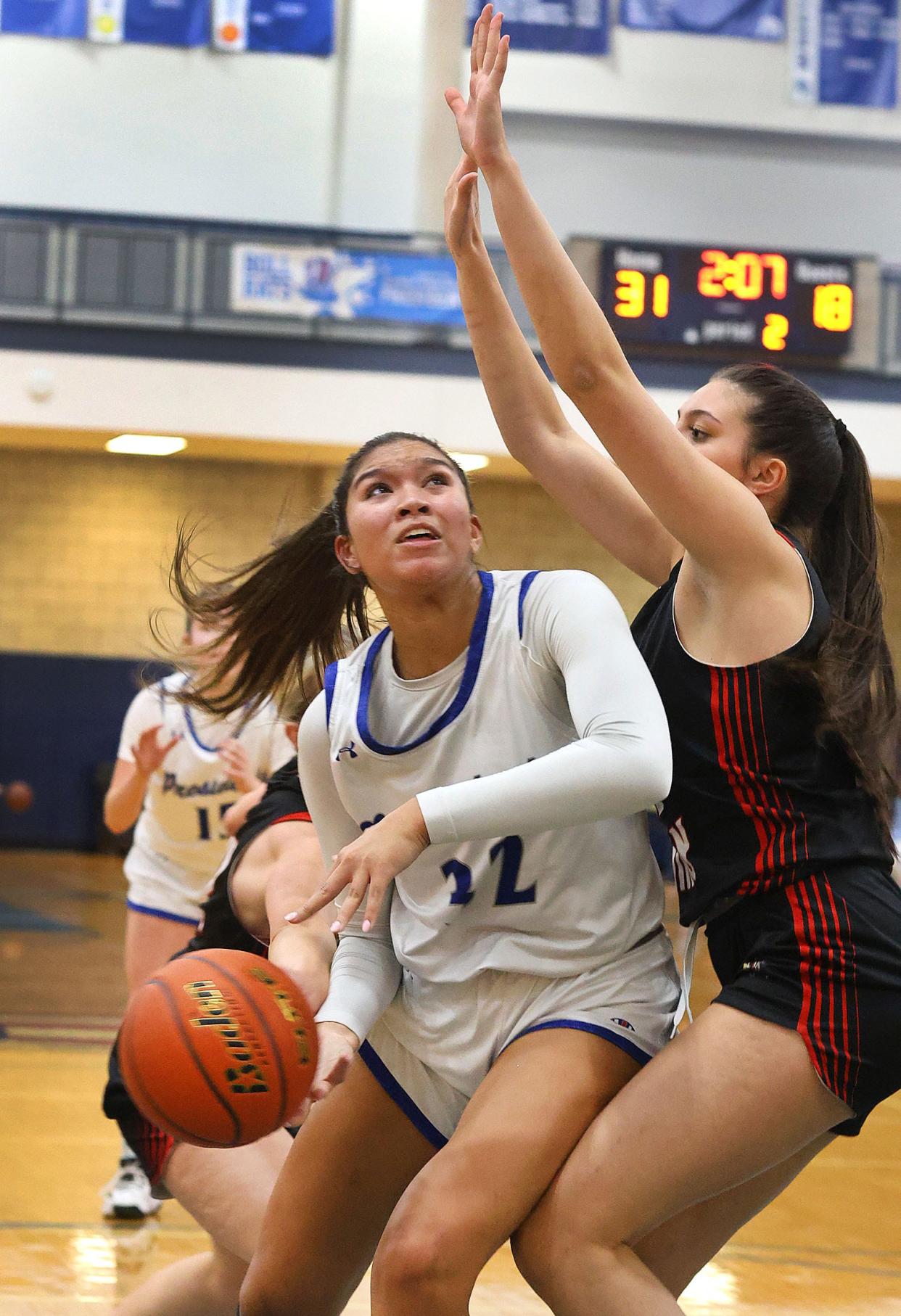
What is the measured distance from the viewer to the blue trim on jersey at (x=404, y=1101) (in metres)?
2.28

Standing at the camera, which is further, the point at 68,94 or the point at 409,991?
the point at 68,94

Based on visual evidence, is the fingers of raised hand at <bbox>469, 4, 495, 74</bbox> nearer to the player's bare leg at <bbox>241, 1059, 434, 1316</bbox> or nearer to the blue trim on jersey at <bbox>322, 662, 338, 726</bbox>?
the blue trim on jersey at <bbox>322, 662, 338, 726</bbox>

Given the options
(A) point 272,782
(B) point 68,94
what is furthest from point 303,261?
(A) point 272,782

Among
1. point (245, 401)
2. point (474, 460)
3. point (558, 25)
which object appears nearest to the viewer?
point (245, 401)

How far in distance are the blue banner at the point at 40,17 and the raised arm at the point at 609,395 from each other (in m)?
11.8

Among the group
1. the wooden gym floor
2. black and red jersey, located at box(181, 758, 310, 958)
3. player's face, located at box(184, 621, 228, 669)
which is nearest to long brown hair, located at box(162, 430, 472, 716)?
player's face, located at box(184, 621, 228, 669)

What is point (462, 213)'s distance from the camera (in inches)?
99.6

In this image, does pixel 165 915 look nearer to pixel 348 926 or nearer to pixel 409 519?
pixel 348 926

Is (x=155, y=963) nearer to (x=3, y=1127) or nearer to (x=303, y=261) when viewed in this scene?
(x=3, y=1127)

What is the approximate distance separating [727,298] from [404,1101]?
9585mm

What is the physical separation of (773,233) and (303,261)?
15.8 feet

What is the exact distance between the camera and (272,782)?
310 centimetres

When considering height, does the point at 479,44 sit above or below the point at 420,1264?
above

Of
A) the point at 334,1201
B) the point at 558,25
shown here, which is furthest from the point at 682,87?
the point at 334,1201
